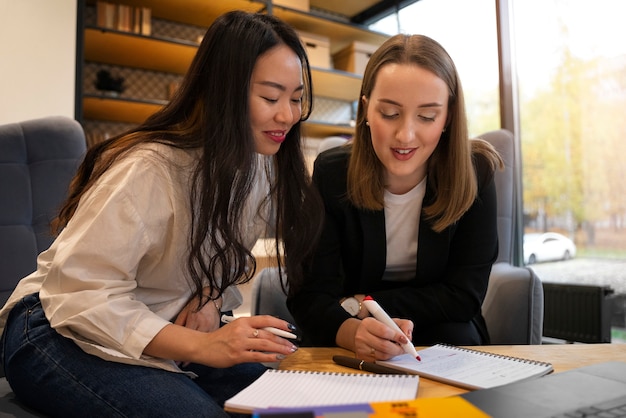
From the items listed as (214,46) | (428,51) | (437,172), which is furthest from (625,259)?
(214,46)

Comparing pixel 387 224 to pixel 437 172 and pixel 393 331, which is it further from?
pixel 393 331

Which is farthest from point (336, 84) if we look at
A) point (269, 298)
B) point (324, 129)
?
point (269, 298)

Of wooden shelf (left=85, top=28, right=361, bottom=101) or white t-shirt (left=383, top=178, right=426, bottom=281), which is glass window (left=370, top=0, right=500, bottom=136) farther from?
white t-shirt (left=383, top=178, right=426, bottom=281)

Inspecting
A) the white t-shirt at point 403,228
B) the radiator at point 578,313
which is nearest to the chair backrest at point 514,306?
the white t-shirt at point 403,228

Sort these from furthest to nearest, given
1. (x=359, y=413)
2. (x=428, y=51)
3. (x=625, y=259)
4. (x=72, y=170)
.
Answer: (x=625, y=259) → (x=72, y=170) → (x=428, y=51) → (x=359, y=413)

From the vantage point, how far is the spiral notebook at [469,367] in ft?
2.42

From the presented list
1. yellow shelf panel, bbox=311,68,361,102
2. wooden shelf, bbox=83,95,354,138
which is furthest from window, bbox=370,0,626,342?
wooden shelf, bbox=83,95,354,138

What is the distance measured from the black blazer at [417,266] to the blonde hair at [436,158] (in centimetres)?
3

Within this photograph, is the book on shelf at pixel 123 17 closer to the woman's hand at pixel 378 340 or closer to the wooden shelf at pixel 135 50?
the wooden shelf at pixel 135 50

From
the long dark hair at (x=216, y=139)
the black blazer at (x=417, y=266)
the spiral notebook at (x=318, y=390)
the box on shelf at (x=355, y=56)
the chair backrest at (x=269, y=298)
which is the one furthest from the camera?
the box on shelf at (x=355, y=56)

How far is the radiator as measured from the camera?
2387mm

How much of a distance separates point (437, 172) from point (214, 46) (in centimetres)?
65

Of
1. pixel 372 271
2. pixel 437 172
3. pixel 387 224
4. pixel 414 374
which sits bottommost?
pixel 414 374

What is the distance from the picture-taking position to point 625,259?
103 inches
